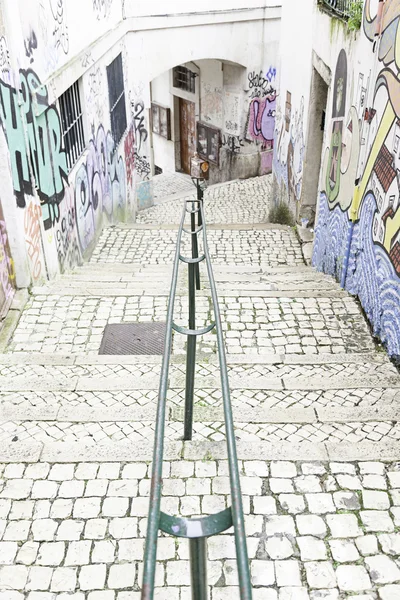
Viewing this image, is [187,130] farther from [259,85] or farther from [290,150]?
[290,150]

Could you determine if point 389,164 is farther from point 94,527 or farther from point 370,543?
point 94,527

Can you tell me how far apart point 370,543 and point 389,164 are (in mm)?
3284

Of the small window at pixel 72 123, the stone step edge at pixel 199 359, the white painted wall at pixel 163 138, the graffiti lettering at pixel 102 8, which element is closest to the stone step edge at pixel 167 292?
the stone step edge at pixel 199 359

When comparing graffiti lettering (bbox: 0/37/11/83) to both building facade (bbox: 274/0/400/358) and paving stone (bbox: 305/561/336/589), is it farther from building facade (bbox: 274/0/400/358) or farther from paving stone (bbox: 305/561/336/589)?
paving stone (bbox: 305/561/336/589)

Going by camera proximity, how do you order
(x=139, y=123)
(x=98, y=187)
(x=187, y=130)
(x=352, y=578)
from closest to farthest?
(x=352, y=578) < (x=98, y=187) < (x=139, y=123) < (x=187, y=130)

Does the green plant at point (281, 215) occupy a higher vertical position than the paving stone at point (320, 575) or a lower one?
lower

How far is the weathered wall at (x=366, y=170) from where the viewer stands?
4.89 metres

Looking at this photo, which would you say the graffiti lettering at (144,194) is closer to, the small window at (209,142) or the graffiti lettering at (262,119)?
the small window at (209,142)

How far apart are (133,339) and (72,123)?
14.6 ft

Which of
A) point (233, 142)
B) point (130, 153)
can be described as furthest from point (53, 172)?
point (233, 142)

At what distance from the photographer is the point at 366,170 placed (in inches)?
230

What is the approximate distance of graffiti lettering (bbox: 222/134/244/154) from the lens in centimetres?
1844

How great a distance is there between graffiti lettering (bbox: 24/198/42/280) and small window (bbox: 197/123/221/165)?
1344 centimetres

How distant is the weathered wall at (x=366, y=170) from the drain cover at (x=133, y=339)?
2.19 m
